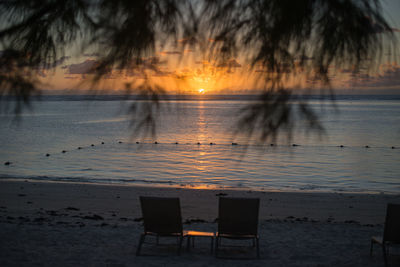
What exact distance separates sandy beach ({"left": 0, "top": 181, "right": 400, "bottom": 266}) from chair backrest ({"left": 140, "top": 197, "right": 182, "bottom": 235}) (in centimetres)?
38

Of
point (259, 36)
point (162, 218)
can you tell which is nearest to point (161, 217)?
point (162, 218)

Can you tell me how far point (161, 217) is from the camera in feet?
19.5

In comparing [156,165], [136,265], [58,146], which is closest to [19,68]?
[136,265]

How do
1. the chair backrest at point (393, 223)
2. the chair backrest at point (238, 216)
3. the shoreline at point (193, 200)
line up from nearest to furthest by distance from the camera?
the chair backrest at point (393, 223) < the chair backrest at point (238, 216) < the shoreline at point (193, 200)

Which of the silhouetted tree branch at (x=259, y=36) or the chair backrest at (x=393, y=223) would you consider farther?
the chair backrest at (x=393, y=223)

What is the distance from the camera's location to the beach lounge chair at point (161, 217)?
19.2ft

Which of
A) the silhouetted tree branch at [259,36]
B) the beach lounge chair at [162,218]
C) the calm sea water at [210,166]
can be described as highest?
the silhouetted tree branch at [259,36]

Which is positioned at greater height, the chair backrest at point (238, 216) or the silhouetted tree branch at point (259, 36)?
the silhouetted tree branch at point (259, 36)

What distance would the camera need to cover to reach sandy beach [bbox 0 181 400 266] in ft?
19.1

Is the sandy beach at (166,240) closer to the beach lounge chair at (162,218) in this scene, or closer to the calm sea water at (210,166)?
the beach lounge chair at (162,218)

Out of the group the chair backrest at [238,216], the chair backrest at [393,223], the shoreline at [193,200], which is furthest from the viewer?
the shoreline at [193,200]

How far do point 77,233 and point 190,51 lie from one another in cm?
579

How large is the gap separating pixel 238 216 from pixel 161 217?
1084 mm

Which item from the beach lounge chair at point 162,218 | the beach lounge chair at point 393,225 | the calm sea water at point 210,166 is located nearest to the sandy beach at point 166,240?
the beach lounge chair at point 162,218
